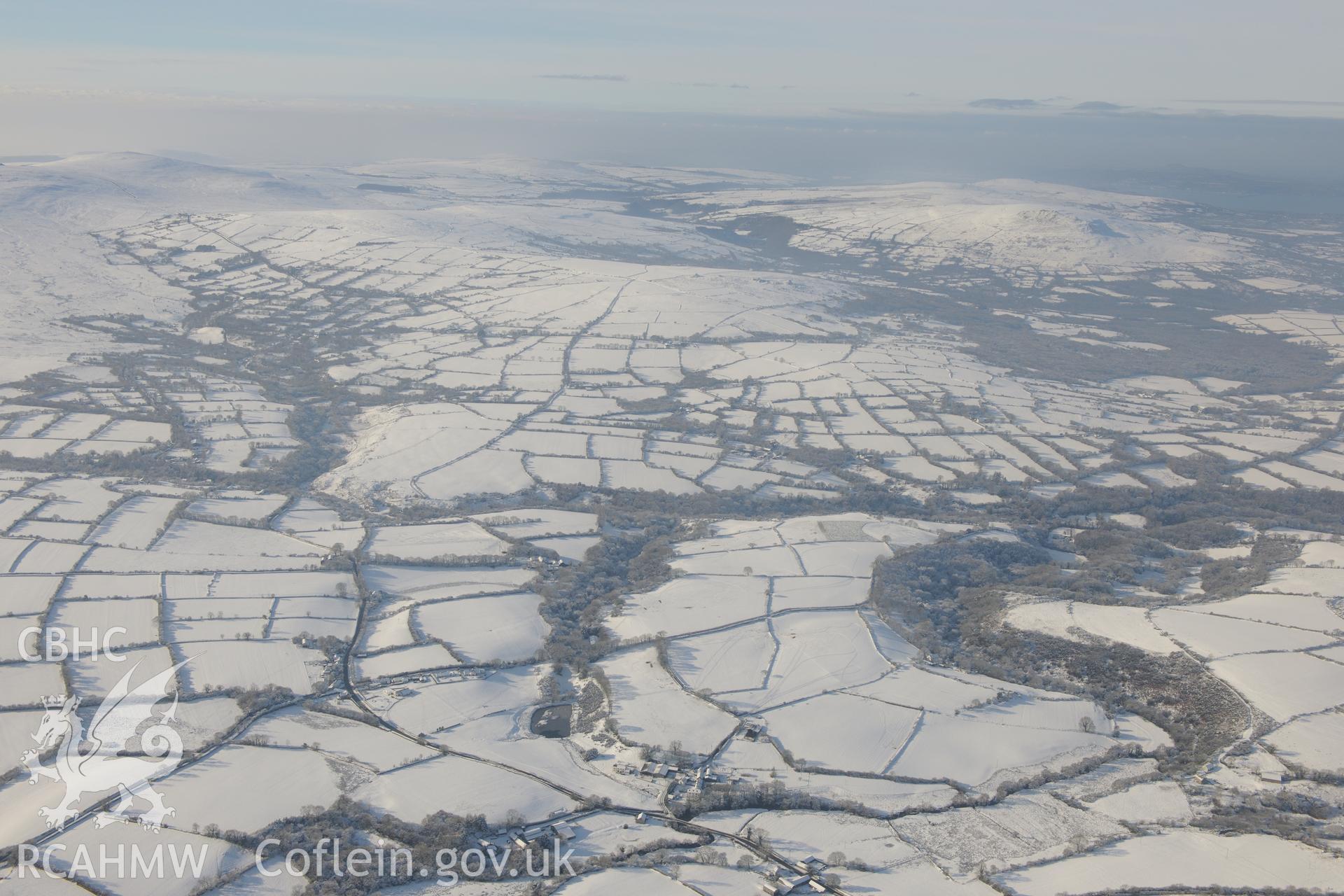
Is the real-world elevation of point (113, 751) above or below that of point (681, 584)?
below

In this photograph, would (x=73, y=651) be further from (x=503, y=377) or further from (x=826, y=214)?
(x=826, y=214)

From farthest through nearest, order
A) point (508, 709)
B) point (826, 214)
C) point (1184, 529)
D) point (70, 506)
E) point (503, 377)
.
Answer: point (826, 214) < point (503, 377) < point (1184, 529) < point (70, 506) < point (508, 709)

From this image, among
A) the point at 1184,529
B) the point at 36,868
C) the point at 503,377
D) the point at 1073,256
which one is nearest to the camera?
the point at 36,868

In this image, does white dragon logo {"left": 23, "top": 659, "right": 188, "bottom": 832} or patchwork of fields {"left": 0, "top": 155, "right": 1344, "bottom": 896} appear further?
patchwork of fields {"left": 0, "top": 155, "right": 1344, "bottom": 896}

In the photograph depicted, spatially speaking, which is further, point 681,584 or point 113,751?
point 681,584

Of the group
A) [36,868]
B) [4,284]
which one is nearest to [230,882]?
[36,868]

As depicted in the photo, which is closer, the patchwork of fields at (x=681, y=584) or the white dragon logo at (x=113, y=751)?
the white dragon logo at (x=113, y=751)

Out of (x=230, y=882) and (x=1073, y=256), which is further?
(x=1073, y=256)

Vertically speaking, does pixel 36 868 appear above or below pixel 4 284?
below
